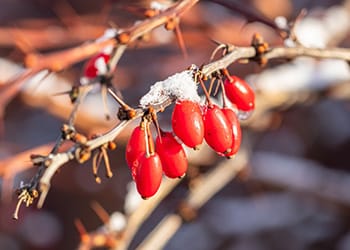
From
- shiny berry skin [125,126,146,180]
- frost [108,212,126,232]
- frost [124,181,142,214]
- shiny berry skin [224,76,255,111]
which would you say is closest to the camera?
shiny berry skin [125,126,146,180]

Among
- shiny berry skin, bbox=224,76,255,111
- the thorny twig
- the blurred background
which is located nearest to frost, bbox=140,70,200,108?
the thorny twig

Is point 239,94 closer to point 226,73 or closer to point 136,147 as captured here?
point 226,73

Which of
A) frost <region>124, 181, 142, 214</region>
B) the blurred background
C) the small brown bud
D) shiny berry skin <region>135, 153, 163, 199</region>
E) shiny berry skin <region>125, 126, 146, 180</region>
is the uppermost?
the blurred background

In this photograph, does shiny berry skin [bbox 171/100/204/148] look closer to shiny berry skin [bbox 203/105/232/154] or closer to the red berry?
shiny berry skin [bbox 203/105/232/154]

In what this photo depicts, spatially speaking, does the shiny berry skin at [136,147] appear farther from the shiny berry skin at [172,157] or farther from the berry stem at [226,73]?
the berry stem at [226,73]

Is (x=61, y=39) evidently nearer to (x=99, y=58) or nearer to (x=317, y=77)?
(x=317, y=77)

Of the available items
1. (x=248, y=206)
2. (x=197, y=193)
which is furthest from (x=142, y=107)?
(x=248, y=206)
